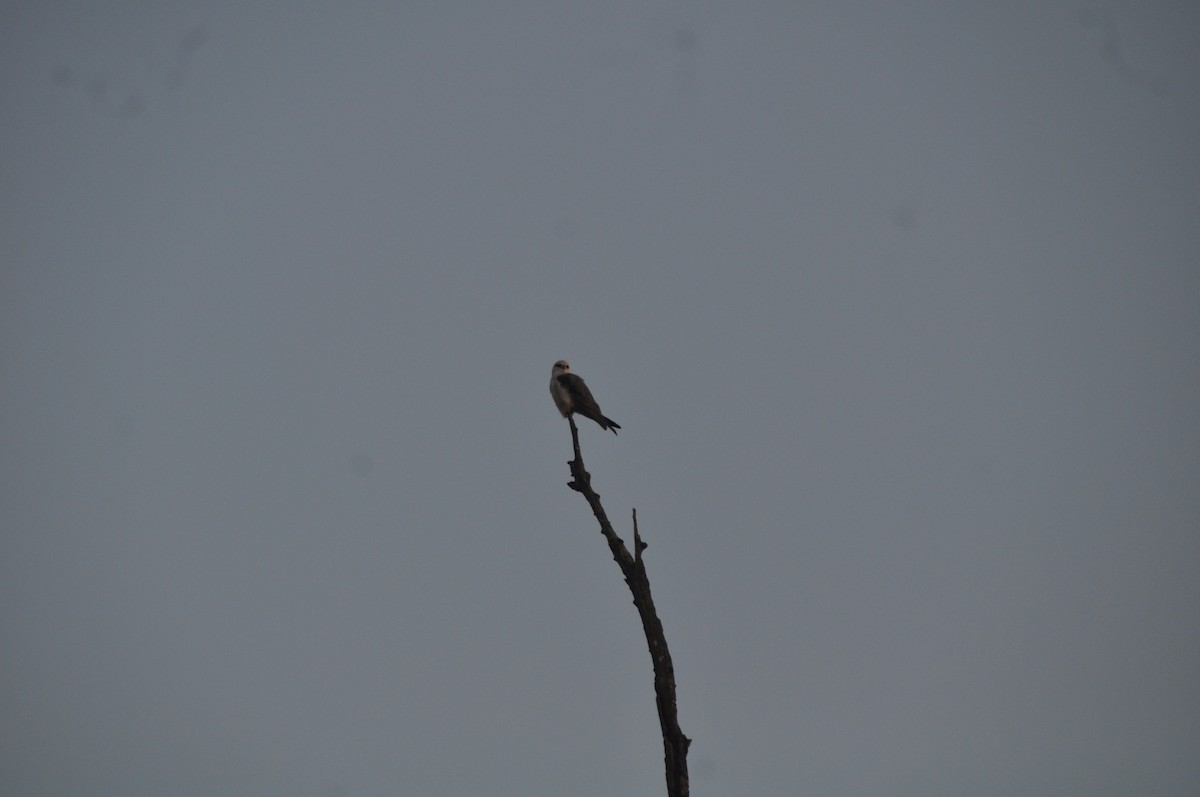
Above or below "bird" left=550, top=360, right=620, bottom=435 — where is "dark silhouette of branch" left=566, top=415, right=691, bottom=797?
below

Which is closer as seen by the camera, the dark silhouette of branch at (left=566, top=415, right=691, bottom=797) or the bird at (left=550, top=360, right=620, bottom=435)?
the dark silhouette of branch at (left=566, top=415, right=691, bottom=797)

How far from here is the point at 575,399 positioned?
16.1 m

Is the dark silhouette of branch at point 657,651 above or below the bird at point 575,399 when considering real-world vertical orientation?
below

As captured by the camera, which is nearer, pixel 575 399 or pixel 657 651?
pixel 657 651

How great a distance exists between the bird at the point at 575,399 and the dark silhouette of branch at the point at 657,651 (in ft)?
→ 13.6

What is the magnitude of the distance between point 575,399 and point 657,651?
5.96 metres

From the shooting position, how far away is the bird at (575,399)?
15.8 m

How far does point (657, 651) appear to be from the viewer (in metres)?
10.8

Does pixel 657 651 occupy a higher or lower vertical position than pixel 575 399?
lower

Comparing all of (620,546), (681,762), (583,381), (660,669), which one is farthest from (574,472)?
(583,381)

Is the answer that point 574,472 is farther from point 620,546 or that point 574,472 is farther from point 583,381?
point 583,381

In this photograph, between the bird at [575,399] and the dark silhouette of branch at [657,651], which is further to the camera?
the bird at [575,399]

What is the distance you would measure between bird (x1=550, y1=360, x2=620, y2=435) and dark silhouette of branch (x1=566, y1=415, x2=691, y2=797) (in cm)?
414

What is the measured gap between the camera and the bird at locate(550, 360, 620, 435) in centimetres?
1582
